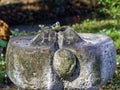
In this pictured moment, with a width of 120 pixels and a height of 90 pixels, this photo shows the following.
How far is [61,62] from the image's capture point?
13.9ft

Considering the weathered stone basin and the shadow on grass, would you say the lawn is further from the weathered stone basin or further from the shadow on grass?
the shadow on grass

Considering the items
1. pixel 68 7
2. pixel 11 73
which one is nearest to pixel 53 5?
pixel 68 7

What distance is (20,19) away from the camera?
1376 centimetres

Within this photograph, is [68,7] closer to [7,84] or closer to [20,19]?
[20,19]

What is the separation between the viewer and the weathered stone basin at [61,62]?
4250 millimetres

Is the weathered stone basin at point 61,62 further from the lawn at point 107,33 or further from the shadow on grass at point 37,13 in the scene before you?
the shadow on grass at point 37,13

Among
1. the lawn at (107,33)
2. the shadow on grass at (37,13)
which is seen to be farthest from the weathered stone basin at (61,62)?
the shadow on grass at (37,13)

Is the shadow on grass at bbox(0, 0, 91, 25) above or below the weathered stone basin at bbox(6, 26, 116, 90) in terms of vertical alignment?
above

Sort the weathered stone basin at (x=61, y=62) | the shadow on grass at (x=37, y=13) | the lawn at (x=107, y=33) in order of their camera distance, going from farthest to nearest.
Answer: the shadow on grass at (x=37, y=13)
the lawn at (x=107, y=33)
the weathered stone basin at (x=61, y=62)

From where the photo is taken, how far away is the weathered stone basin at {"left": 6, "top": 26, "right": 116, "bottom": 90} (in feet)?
13.9

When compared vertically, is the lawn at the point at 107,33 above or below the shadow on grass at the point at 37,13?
below

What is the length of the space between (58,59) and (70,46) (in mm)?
182

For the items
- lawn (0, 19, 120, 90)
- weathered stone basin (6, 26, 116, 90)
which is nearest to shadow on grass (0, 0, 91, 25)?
lawn (0, 19, 120, 90)

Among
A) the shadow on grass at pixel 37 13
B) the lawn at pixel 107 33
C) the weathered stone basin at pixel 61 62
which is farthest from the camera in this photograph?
the shadow on grass at pixel 37 13
